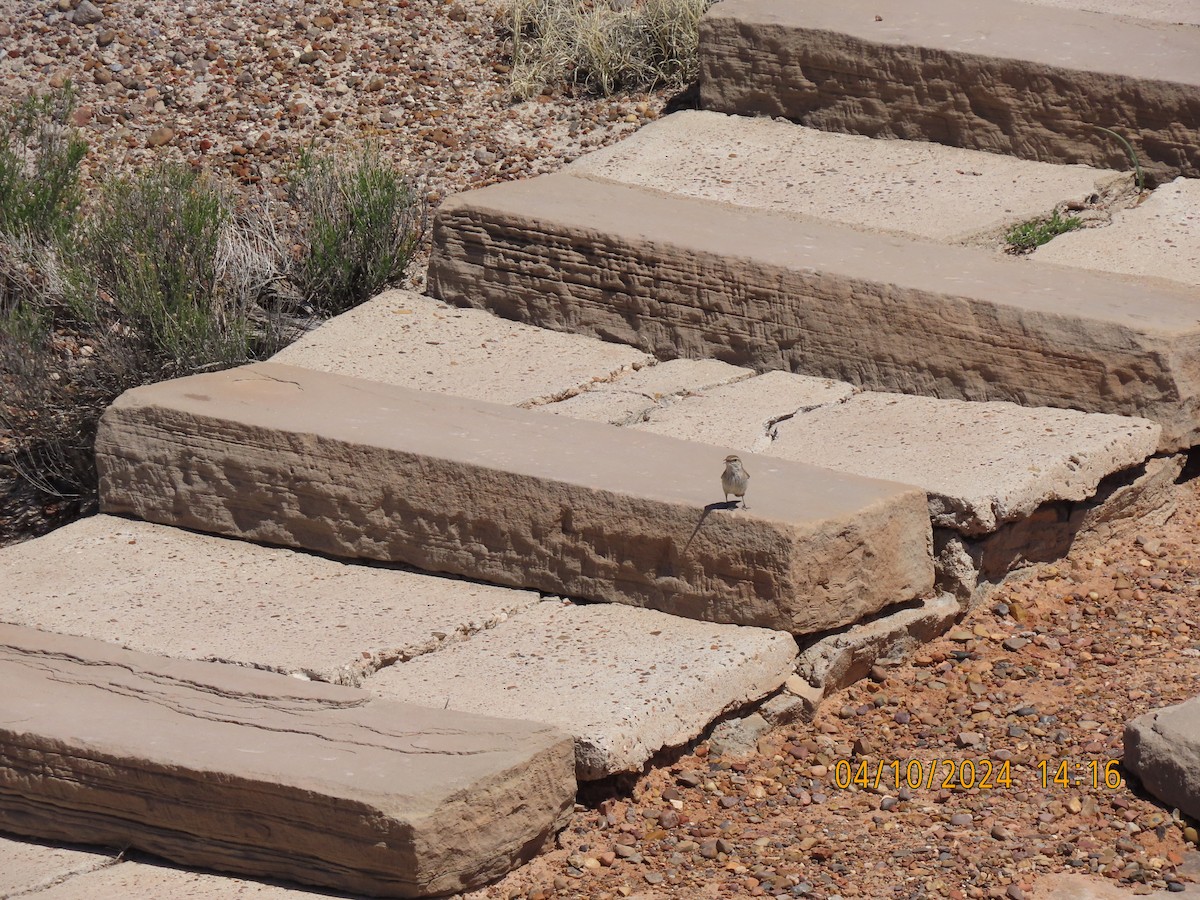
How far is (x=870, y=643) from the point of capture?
3.94m

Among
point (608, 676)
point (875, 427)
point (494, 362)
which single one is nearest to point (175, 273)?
point (494, 362)

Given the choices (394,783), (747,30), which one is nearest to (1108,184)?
(747,30)

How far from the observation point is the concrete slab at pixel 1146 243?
5.17 metres

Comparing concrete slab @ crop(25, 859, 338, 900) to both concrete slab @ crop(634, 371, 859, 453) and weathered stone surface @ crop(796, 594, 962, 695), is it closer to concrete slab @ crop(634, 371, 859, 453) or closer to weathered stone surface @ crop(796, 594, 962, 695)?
weathered stone surface @ crop(796, 594, 962, 695)

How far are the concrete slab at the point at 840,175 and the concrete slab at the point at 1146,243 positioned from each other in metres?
0.27

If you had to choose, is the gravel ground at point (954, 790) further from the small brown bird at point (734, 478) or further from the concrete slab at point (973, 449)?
the small brown bird at point (734, 478)

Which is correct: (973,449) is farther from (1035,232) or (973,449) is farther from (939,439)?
(1035,232)

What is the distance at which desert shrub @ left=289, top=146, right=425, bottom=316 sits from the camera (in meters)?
6.10

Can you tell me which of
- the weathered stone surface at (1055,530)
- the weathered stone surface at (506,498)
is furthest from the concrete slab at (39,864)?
the weathered stone surface at (1055,530)

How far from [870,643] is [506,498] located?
3.04 feet

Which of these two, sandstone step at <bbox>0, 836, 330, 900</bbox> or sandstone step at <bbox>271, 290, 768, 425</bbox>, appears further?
sandstone step at <bbox>271, 290, 768, 425</bbox>

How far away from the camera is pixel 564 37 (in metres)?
7.36

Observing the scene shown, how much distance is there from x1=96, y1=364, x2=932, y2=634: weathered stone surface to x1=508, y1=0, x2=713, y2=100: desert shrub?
289cm

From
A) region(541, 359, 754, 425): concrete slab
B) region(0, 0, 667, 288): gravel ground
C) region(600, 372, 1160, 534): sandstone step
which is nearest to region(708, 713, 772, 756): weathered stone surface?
region(600, 372, 1160, 534): sandstone step
